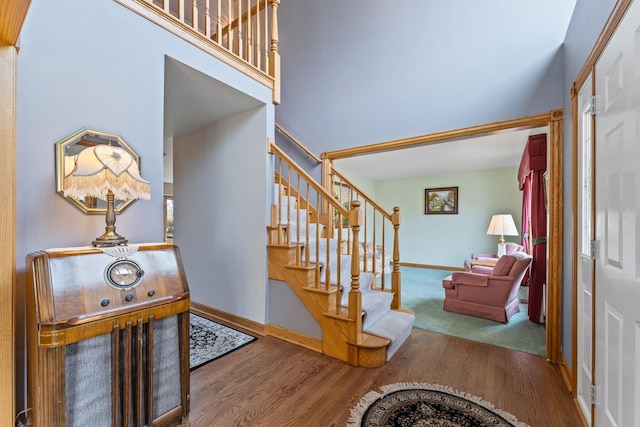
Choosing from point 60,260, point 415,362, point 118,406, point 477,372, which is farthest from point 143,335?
point 477,372

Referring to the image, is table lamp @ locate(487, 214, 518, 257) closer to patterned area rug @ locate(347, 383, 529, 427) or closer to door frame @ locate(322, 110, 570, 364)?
door frame @ locate(322, 110, 570, 364)

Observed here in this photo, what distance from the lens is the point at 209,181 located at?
319 cm

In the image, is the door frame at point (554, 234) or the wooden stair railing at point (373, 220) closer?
the door frame at point (554, 234)

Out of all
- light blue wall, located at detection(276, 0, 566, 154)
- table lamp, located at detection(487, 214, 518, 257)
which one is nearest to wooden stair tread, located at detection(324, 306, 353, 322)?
light blue wall, located at detection(276, 0, 566, 154)

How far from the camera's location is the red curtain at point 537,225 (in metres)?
3.05

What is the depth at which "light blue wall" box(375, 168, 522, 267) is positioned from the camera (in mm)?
6066

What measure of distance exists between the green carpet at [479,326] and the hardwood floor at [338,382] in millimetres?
209

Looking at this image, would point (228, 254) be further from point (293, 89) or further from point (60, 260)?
point (293, 89)

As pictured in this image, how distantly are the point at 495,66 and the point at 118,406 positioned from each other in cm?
377

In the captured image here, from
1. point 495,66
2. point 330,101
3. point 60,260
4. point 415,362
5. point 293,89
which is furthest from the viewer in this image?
point 293,89

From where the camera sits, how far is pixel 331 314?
2260 mm

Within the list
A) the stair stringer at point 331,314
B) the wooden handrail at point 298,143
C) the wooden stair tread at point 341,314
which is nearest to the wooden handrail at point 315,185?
the stair stringer at point 331,314

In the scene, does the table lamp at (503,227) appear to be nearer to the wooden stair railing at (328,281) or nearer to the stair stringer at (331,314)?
the wooden stair railing at (328,281)

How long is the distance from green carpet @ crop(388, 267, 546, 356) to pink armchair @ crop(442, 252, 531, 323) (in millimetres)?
92
